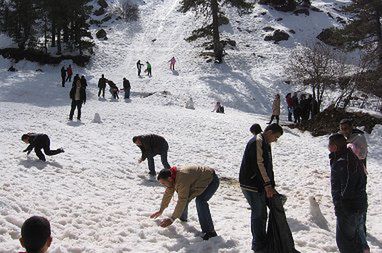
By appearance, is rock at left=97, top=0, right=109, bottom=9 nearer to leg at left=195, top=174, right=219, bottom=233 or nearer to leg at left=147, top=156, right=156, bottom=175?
leg at left=147, top=156, right=156, bottom=175

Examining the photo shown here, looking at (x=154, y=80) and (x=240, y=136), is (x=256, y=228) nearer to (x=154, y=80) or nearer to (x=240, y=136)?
(x=240, y=136)

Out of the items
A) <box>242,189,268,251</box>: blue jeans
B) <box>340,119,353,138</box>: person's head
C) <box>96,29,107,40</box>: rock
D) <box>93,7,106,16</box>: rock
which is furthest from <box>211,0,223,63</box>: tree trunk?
<box>242,189,268,251</box>: blue jeans

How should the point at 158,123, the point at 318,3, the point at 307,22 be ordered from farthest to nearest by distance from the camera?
1. the point at 318,3
2. the point at 307,22
3. the point at 158,123

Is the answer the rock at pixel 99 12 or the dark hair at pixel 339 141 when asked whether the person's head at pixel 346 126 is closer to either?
the dark hair at pixel 339 141

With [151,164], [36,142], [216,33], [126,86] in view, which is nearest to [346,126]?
[151,164]

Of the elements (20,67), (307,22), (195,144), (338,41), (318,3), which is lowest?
(195,144)

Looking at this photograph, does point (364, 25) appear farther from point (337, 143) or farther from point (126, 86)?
point (337, 143)

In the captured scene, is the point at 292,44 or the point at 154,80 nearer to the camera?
the point at 154,80

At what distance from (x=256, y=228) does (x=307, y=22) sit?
46.3 m

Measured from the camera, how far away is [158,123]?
19.7 m

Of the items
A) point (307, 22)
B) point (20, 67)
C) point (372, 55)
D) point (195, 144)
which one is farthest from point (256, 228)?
point (307, 22)

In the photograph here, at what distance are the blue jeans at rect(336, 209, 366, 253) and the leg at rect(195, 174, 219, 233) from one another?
210 centimetres

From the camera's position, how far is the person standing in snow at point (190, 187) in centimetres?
664

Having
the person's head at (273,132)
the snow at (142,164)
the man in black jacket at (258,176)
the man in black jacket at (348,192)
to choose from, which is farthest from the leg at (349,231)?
the person's head at (273,132)
